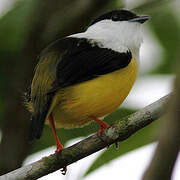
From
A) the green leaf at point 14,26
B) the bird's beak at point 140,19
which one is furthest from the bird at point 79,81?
the green leaf at point 14,26

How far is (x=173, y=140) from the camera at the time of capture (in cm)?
116

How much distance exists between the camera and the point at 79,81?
3301mm

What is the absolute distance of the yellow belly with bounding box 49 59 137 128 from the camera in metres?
3.34

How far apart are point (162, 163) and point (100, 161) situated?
8.93ft

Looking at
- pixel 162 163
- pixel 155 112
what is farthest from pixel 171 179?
pixel 155 112

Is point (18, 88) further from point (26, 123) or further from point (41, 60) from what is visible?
point (41, 60)

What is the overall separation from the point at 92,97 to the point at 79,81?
0.57ft

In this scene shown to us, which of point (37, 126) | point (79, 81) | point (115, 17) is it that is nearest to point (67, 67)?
point (79, 81)

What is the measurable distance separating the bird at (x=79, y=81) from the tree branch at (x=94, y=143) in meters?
0.14

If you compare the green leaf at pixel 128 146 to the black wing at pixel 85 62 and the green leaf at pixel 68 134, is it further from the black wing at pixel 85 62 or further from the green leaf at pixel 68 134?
the black wing at pixel 85 62

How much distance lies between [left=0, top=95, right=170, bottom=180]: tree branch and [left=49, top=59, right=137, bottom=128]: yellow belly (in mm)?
457

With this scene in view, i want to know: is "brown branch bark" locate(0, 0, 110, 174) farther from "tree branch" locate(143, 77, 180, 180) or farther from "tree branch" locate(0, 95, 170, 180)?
"tree branch" locate(143, 77, 180, 180)

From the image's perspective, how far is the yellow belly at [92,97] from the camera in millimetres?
3342

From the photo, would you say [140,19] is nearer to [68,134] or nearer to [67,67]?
[67,67]
